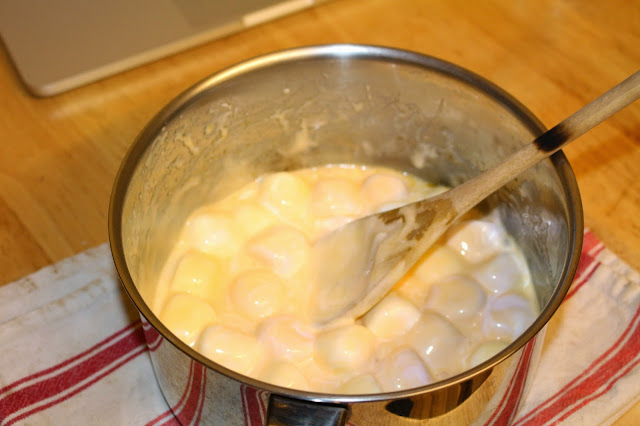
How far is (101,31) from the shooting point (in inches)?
51.1

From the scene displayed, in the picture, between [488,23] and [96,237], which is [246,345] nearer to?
[96,237]

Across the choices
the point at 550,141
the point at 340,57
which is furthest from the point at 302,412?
the point at 340,57

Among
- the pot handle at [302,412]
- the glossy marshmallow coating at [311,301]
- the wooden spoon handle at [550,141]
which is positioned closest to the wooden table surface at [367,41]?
the glossy marshmallow coating at [311,301]

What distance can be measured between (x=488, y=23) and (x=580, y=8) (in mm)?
211

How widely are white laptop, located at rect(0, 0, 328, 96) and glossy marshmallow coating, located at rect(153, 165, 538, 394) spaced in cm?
36

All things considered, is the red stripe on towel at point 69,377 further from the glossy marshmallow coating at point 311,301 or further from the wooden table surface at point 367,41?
the wooden table surface at point 367,41

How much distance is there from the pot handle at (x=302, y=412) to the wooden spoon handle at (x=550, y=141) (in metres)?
0.37

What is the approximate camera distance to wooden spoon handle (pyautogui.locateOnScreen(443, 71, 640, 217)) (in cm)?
89

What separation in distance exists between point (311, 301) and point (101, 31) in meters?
0.62

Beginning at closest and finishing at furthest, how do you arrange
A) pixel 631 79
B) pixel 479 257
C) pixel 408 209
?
1. pixel 631 79
2. pixel 408 209
3. pixel 479 257

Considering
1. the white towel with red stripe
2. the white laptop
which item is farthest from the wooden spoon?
the white laptop

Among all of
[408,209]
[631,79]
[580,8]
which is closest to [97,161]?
[408,209]

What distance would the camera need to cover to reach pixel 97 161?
4.10 feet

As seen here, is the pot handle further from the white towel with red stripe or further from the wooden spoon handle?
the wooden spoon handle
